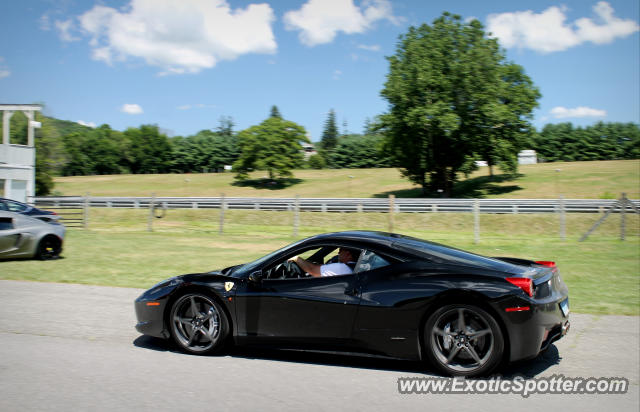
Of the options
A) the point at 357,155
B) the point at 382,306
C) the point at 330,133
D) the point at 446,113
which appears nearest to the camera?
the point at 382,306

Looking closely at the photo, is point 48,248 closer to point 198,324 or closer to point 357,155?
point 198,324

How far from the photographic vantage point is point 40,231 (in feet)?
40.8

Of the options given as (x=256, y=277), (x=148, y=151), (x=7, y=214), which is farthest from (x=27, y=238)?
(x=148, y=151)

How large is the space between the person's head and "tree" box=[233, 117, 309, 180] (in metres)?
53.2

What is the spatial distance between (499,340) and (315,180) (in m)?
65.2

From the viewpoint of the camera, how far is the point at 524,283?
178 inches

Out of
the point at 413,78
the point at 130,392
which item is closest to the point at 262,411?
the point at 130,392

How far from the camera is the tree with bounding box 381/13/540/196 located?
3906 cm

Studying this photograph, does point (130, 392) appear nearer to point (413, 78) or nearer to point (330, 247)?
point (330, 247)

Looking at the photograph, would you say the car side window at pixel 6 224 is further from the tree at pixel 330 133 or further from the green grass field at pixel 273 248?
the tree at pixel 330 133

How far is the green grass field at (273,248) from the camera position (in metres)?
9.93

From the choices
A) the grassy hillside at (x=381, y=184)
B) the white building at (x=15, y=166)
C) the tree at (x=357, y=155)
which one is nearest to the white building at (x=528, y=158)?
the grassy hillside at (x=381, y=184)

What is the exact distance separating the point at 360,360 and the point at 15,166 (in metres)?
25.0

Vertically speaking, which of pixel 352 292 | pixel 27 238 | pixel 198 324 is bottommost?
pixel 198 324
